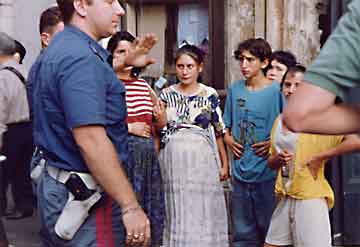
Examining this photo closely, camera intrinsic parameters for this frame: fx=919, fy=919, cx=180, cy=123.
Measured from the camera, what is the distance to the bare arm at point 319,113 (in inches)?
97.3

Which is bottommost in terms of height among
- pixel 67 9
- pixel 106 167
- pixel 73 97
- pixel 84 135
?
pixel 106 167

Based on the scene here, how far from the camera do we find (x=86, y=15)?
3840 millimetres

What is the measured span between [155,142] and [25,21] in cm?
336

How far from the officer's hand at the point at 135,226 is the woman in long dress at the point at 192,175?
2.80 metres

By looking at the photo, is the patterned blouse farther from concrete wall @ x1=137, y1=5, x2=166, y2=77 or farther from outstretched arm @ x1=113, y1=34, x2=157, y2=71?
concrete wall @ x1=137, y1=5, x2=166, y2=77

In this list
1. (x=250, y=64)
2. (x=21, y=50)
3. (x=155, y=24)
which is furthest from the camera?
(x=155, y=24)

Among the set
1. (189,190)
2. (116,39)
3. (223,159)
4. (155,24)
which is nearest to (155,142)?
(189,190)

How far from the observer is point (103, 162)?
3562 millimetres

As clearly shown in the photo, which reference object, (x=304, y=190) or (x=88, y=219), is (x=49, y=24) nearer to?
(x=304, y=190)

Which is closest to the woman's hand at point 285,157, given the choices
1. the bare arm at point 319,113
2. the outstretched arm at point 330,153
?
the outstretched arm at point 330,153

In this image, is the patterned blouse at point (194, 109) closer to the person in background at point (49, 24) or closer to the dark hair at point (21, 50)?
the person in background at point (49, 24)

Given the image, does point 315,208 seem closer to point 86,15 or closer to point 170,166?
point 170,166

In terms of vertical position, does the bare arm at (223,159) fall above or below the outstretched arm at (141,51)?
below

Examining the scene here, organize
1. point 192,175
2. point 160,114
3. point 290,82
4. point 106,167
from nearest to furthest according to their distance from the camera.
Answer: point 106,167 → point 290,82 → point 160,114 → point 192,175
